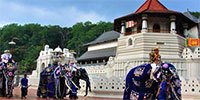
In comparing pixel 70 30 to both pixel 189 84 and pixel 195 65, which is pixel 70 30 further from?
pixel 189 84

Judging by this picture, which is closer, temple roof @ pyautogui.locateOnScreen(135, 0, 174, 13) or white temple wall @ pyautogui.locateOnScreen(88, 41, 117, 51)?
temple roof @ pyautogui.locateOnScreen(135, 0, 174, 13)

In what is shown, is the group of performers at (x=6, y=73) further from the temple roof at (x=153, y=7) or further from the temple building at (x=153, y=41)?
the temple roof at (x=153, y=7)

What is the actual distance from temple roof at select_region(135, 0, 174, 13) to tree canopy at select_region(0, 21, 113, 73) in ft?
144

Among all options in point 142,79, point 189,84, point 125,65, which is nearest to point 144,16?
point 125,65

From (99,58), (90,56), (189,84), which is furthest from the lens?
(90,56)

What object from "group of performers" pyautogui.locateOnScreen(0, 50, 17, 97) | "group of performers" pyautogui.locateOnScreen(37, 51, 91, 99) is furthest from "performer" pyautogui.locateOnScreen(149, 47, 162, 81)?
"group of performers" pyautogui.locateOnScreen(0, 50, 17, 97)

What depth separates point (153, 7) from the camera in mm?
32031

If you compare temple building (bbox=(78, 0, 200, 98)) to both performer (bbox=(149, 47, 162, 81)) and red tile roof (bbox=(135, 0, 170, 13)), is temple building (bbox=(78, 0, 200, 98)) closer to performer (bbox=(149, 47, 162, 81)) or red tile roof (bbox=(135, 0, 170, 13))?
red tile roof (bbox=(135, 0, 170, 13))

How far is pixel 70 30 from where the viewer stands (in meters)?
96.2

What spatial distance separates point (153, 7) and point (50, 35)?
58.6 meters

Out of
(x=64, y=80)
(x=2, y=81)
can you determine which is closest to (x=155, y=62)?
(x=64, y=80)

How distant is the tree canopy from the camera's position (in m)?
79.8

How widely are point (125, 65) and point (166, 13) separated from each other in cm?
564

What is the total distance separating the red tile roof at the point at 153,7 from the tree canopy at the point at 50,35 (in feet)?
144
